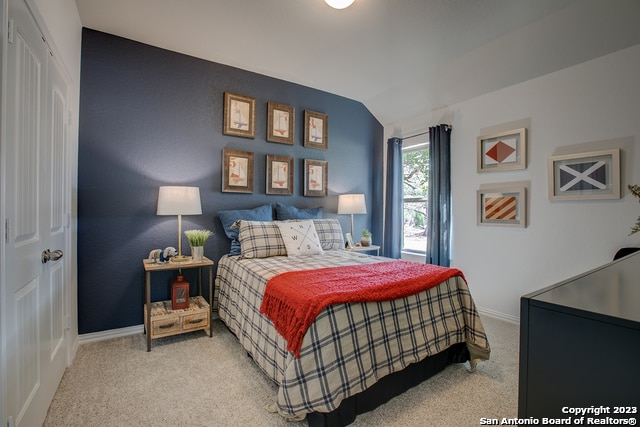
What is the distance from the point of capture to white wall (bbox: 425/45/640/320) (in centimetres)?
242

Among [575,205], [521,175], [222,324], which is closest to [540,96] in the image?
[521,175]

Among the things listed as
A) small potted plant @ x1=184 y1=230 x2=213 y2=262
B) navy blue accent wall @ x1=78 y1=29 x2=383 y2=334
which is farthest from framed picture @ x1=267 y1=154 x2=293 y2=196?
small potted plant @ x1=184 y1=230 x2=213 y2=262

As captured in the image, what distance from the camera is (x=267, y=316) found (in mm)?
1862

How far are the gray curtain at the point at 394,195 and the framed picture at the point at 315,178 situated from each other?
105 centimetres

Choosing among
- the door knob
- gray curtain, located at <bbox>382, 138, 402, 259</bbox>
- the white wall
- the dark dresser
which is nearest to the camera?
the dark dresser

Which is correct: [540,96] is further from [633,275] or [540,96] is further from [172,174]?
[172,174]

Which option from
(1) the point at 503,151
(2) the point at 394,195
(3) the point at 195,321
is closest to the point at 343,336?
(3) the point at 195,321

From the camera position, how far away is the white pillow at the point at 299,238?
289 cm

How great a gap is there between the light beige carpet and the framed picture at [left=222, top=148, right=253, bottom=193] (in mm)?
1634

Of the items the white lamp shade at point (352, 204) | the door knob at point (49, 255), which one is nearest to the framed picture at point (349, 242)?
the white lamp shade at point (352, 204)

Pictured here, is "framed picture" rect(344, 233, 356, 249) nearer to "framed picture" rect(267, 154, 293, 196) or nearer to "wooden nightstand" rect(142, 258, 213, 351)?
"framed picture" rect(267, 154, 293, 196)

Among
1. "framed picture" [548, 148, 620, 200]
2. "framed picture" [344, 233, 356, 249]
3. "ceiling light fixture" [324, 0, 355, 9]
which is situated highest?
"ceiling light fixture" [324, 0, 355, 9]

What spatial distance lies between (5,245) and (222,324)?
2.09 meters

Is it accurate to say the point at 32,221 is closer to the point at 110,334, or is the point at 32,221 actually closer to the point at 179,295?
the point at 179,295
